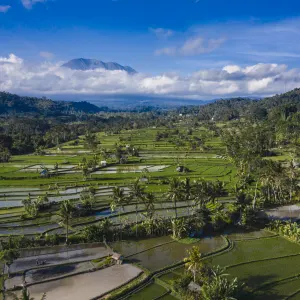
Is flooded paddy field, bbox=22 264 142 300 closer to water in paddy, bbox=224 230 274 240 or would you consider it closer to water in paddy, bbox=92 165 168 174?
water in paddy, bbox=224 230 274 240

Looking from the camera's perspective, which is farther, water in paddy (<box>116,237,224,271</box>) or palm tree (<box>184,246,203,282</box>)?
water in paddy (<box>116,237,224,271</box>)

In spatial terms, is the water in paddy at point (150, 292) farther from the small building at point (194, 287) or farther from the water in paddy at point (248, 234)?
the water in paddy at point (248, 234)

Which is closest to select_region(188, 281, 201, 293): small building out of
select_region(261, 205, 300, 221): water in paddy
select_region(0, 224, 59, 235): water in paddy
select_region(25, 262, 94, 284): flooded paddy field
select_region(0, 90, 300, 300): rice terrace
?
select_region(0, 90, 300, 300): rice terrace

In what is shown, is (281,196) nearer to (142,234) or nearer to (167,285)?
(142,234)

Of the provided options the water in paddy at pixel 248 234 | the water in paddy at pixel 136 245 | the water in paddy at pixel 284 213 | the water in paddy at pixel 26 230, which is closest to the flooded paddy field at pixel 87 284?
the water in paddy at pixel 136 245

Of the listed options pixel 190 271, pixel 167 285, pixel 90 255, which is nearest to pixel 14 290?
pixel 90 255

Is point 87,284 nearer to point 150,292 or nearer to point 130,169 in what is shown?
point 150,292

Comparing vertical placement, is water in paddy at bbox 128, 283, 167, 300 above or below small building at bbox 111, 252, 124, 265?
below

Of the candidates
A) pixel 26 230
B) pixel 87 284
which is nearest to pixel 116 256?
pixel 87 284

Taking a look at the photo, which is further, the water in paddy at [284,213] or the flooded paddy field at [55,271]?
the water in paddy at [284,213]
